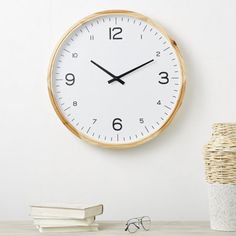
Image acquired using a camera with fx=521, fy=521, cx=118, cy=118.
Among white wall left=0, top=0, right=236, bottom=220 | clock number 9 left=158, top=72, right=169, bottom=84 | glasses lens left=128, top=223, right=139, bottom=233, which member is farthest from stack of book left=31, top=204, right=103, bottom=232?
clock number 9 left=158, top=72, right=169, bottom=84

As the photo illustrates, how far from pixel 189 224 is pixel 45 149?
2.00 feet

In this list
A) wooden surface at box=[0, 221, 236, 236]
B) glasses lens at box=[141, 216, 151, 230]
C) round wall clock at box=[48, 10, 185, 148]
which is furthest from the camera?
round wall clock at box=[48, 10, 185, 148]

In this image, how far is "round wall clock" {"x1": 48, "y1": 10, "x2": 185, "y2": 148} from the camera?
1946 millimetres

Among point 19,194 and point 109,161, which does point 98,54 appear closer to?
point 109,161

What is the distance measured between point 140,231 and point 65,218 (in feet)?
0.81

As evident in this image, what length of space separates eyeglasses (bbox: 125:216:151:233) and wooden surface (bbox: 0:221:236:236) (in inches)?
0.8

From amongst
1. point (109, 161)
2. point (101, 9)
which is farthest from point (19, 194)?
point (101, 9)

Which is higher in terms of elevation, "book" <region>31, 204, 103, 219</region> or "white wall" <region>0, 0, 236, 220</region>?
"white wall" <region>0, 0, 236, 220</region>

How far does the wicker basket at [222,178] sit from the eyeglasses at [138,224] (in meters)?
0.23

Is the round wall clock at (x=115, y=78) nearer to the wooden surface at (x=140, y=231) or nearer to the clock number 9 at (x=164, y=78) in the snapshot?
the clock number 9 at (x=164, y=78)

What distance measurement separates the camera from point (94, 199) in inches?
77.5

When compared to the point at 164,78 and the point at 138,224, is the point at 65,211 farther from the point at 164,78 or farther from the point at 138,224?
the point at 164,78

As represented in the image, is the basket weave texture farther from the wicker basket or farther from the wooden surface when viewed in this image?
the wooden surface

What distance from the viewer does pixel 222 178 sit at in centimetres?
169
